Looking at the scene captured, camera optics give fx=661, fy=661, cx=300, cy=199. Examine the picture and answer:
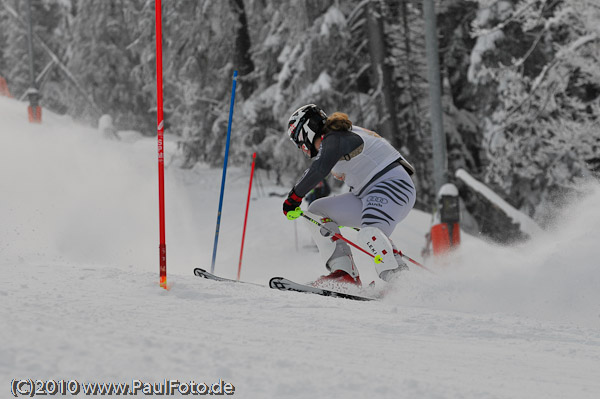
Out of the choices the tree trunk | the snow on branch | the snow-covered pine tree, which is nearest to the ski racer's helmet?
the snow on branch

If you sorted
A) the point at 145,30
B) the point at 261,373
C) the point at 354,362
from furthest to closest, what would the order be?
1. the point at 145,30
2. the point at 354,362
3. the point at 261,373

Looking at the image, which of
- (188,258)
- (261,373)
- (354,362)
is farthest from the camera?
(188,258)

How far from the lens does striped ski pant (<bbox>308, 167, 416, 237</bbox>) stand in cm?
533

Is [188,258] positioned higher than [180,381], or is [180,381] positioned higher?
[180,381]

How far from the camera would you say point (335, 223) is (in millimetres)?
5750

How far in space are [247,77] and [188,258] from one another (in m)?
11.3

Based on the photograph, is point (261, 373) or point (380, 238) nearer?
point (261, 373)

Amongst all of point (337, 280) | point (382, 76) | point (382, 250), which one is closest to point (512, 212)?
point (382, 76)

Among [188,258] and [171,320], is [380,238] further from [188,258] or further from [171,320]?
[188,258]

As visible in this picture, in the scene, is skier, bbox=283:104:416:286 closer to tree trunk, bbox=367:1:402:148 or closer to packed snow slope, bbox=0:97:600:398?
packed snow slope, bbox=0:97:600:398

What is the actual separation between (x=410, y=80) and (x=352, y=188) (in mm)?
12030

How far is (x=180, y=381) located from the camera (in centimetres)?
236

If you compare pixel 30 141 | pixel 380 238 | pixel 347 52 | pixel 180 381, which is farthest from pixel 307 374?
pixel 347 52

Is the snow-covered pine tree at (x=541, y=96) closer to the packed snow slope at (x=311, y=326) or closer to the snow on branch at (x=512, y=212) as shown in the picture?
the snow on branch at (x=512, y=212)
